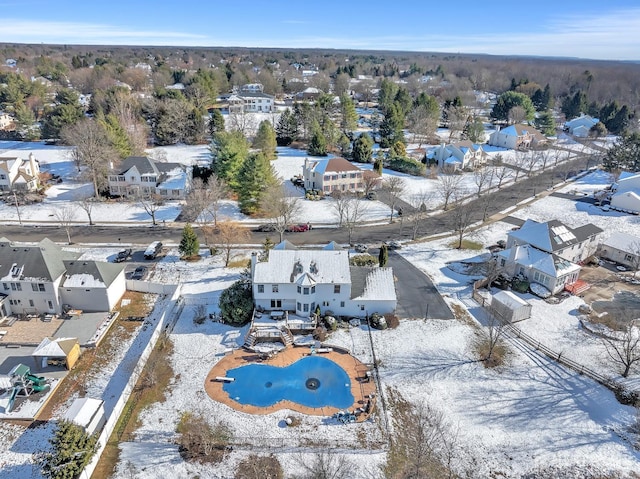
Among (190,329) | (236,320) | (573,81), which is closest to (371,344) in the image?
(236,320)

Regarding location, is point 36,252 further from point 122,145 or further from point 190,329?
point 122,145

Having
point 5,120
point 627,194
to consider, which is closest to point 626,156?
point 627,194

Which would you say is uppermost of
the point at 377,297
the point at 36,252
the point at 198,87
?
the point at 198,87

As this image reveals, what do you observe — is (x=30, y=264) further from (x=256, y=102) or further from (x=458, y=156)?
(x=256, y=102)

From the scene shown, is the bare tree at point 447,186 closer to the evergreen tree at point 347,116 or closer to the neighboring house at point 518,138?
the neighboring house at point 518,138

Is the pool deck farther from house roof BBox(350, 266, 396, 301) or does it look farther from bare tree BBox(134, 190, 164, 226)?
bare tree BBox(134, 190, 164, 226)

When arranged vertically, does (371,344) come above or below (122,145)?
below

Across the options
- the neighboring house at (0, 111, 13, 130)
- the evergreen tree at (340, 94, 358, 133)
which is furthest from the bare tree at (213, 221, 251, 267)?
the neighboring house at (0, 111, 13, 130)

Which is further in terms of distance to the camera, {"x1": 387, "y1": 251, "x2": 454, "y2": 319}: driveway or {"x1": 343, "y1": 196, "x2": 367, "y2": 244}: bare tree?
{"x1": 343, "y1": 196, "x2": 367, "y2": 244}: bare tree
